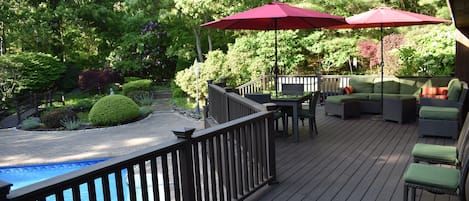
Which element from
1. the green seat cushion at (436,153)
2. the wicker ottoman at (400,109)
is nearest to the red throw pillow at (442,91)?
the wicker ottoman at (400,109)

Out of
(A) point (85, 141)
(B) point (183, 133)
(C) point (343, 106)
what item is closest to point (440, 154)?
(B) point (183, 133)

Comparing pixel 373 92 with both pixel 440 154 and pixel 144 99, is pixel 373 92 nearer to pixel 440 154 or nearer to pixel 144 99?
pixel 440 154

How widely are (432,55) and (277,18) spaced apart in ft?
21.2

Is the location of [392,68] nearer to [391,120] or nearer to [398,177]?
[391,120]

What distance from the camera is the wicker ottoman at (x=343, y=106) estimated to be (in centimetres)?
796

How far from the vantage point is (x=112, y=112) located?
13.4 metres

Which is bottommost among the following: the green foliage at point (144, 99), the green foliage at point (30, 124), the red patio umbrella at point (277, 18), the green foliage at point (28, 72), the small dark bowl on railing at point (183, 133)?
the green foliage at point (30, 124)

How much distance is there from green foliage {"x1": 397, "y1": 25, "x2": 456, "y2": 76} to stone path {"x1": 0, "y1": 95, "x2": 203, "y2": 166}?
6.46m

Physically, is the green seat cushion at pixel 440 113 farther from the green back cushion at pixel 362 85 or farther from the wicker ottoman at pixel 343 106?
the green back cushion at pixel 362 85

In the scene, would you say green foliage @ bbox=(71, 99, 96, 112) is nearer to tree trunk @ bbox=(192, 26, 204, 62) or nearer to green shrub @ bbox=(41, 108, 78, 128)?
green shrub @ bbox=(41, 108, 78, 128)

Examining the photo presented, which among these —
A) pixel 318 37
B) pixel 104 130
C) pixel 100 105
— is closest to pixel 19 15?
pixel 100 105

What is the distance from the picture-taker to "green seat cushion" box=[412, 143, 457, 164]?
346 cm

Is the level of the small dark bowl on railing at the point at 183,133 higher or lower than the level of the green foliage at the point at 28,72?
lower

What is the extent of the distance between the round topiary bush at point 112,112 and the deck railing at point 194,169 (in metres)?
9.59
